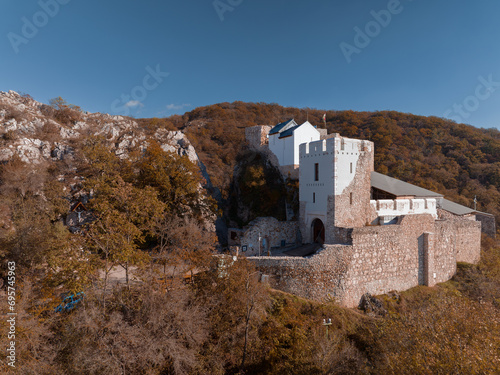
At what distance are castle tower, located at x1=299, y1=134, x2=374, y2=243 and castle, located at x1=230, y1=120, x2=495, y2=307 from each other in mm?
68

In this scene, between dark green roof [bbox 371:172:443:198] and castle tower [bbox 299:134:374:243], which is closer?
castle tower [bbox 299:134:374:243]

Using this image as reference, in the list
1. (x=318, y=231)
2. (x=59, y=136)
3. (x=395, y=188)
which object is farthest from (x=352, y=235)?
(x=59, y=136)

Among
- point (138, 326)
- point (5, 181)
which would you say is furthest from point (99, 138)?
point (138, 326)

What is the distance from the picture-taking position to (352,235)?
625 inches

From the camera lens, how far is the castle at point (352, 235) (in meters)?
15.2

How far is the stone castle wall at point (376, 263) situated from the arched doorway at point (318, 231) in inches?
163

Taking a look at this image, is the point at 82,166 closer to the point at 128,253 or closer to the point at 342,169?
the point at 128,253

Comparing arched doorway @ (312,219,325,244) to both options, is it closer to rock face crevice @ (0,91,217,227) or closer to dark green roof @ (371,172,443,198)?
dark green roof @ (371,172,443,198)

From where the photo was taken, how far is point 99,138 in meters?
25.0

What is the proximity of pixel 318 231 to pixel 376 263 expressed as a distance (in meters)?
4.85

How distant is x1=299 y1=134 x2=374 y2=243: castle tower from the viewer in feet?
60.0

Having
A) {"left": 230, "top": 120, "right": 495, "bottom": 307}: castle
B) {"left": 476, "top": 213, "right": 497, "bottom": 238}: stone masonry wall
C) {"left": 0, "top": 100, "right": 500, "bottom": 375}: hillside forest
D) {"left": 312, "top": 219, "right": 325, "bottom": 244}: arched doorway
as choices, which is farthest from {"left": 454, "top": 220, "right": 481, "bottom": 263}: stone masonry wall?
{"left": 312, "top": 219, "right": 325, "bottom": 244}: arched doorway

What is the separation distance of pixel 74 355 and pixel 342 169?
56.0 feet

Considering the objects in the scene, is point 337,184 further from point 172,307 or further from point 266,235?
point 172,307
